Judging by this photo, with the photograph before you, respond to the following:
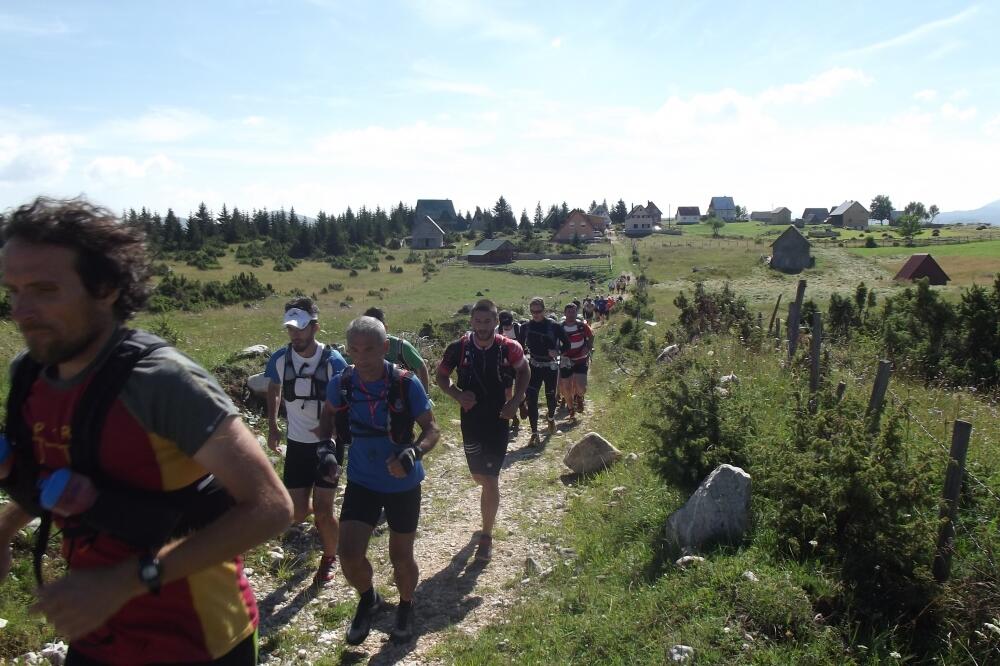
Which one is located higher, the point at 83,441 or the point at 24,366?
the point at 24,366

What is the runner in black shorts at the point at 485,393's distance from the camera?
5602mm

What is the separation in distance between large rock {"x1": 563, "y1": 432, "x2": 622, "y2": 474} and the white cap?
3771 mm

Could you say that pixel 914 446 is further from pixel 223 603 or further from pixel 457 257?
pixel 457 257

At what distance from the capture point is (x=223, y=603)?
2.03 metres

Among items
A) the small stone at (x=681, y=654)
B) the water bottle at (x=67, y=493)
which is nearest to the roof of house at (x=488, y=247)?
the small stone at (x=681, y=654)

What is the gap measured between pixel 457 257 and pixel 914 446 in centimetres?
6653

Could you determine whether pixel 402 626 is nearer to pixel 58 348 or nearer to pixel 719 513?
pixel 719 513

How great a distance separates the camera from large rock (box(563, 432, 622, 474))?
7457mm

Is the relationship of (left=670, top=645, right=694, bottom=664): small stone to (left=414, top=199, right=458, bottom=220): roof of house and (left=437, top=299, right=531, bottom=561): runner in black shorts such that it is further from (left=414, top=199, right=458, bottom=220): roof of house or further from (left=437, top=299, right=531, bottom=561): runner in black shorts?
(left=414, top=199, right=458, bottom=220): roof of house

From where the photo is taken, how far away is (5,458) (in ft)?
6.50

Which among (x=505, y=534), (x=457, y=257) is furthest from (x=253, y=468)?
(x=457, y=257)

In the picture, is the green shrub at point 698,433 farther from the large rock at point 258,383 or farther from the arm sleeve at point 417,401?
the large rock at point 258,383

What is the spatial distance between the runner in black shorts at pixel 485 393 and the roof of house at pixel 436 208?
110 metres

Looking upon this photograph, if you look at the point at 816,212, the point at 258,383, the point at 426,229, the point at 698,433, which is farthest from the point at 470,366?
the point at 816,212
